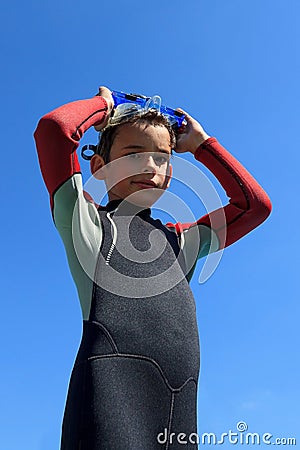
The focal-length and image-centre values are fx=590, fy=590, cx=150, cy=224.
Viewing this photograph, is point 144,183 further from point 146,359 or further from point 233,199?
point 146,359

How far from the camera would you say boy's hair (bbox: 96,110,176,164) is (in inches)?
117

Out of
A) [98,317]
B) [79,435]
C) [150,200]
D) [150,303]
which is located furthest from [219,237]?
[79,435]

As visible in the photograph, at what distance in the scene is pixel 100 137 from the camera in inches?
121

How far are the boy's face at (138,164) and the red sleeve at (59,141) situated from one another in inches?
11.6

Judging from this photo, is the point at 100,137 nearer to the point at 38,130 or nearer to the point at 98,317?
the point at 38,130

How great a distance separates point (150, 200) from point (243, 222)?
515 millimetres

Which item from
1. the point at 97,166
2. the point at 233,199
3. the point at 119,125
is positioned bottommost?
the point at 233,199

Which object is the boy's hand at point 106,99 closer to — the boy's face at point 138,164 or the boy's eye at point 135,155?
the boy's face at point 138,164

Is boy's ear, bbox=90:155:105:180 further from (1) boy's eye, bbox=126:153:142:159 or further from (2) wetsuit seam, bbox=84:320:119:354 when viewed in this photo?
(2) wetsuit seam, bbox=84:320:119:354

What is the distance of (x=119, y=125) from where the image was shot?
2973mm

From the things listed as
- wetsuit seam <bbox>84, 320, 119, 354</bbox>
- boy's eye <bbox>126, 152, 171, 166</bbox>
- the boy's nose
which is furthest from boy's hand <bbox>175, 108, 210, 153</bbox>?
wetsuit seam <bbox>84, 320, 119, 354</bbox>

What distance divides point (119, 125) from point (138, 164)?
0.25 metres

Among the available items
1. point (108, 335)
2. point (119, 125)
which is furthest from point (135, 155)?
point (108, 335)

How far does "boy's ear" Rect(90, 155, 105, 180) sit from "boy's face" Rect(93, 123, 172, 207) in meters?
0.04
